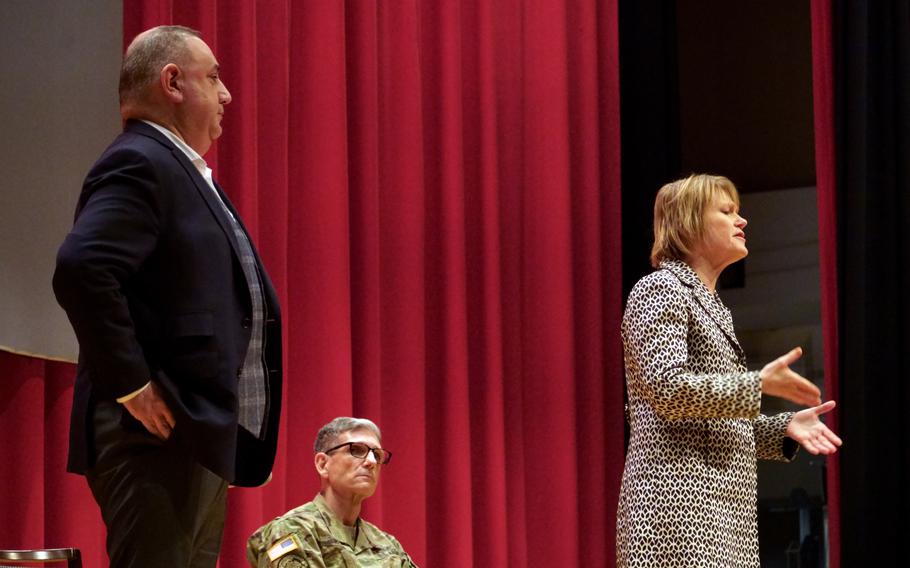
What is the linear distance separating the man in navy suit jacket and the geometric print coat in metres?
0.78

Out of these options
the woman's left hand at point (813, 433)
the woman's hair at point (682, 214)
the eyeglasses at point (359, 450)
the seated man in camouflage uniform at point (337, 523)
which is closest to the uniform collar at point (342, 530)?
the seated man in camouflage uniform at point (337, 523)

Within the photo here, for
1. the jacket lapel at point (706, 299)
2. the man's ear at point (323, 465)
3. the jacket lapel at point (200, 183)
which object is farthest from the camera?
the man's ear at point (323, 465)

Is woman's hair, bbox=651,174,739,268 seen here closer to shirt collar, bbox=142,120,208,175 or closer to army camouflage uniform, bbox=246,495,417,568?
shirt collar, bbox=142,120,208,175

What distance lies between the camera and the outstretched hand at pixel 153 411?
1.74 metres

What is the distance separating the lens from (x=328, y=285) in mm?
3955

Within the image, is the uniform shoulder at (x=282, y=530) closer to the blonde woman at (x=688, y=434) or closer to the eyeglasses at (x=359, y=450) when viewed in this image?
the eyeglasses at (x=359, y=450)

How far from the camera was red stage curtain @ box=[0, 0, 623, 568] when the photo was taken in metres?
3.91

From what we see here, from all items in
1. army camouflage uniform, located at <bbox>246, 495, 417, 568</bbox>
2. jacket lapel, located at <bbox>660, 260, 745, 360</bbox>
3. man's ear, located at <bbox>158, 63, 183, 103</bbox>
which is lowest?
army camouflage uniform, located at <bbox>246, 495, 417, 568</bbox>

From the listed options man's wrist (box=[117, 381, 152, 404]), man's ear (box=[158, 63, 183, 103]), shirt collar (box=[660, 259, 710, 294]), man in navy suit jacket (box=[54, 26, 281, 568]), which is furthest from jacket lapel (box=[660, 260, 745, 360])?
man's wrist (box=[117, 381, 152, 404])

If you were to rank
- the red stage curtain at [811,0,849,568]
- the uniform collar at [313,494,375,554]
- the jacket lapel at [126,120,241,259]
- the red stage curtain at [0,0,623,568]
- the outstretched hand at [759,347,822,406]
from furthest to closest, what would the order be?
the red stage curtain at [811,0,849,568], the red stage curtain at [0,0,623,568], the uniform collar at [313,494,375,554], the outstretched hand at [759,347,822,406], the jacket lapel at [126,120,241,259]

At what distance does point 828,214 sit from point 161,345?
2.96 meters

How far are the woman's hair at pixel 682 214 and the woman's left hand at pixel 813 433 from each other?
0.41m

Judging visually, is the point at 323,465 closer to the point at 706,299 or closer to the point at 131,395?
the point at 706,299

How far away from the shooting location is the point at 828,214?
4.23m
